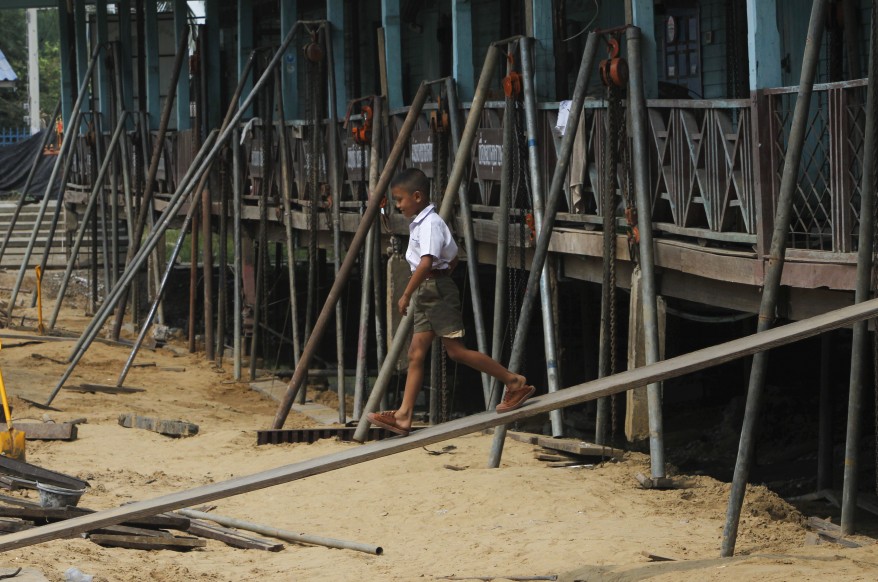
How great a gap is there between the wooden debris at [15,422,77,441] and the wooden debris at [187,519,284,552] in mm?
3965

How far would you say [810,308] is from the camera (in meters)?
8.45

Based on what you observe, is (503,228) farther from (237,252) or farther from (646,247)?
(237,252)

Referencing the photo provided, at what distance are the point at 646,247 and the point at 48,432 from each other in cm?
618

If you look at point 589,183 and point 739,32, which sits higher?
point 739,32

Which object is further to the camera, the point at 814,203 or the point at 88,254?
the point at 88,254

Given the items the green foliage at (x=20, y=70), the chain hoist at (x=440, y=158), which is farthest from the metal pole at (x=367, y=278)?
the green foliage at (x=20, y=70)

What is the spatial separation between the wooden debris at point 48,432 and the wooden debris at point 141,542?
440cm

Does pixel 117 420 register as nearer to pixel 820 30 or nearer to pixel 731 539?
pixel 731 539

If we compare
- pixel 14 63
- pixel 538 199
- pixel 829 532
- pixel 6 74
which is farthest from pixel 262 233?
pixel 14 63

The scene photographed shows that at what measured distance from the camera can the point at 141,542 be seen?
8.46 metres

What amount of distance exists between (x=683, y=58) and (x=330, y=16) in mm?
4349

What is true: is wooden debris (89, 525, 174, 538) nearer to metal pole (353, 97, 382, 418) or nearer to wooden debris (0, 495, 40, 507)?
wooden debris (0, 495, 40, 507)

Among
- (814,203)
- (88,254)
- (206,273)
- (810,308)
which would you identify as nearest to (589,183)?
(814,203)

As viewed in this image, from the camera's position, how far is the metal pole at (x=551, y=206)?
1012cm
